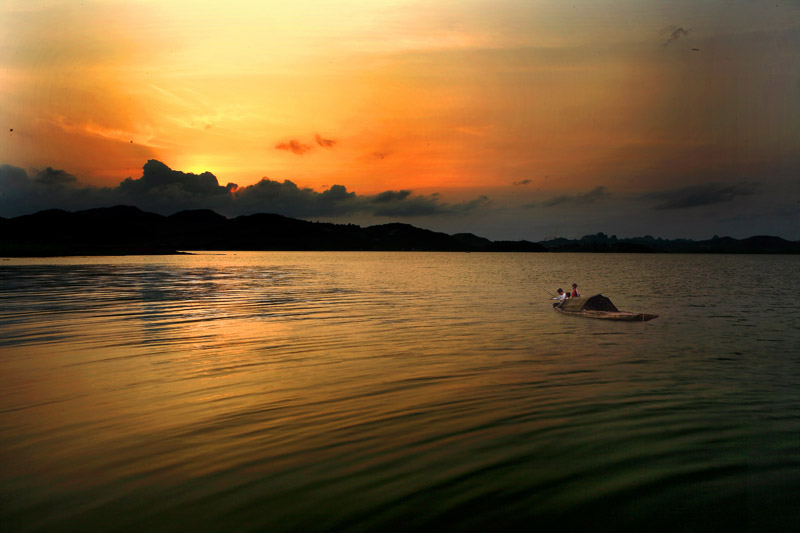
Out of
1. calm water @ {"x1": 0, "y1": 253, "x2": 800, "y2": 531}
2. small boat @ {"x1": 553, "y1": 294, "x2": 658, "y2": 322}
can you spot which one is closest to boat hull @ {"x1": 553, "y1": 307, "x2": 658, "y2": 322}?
small boat @ {"x1": 553, "y1": 294, "x2": 658, "y2": 322}

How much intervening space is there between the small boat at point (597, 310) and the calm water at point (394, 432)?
6973 mm

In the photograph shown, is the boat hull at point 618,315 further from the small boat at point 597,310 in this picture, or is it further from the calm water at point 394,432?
the calm water at point 394,432

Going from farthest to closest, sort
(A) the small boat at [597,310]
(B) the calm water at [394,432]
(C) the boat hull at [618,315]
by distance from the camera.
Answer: (A) the small boat at [597,310] → (C) the boat hull at [618,315] → (B) the calm water at [394,432]

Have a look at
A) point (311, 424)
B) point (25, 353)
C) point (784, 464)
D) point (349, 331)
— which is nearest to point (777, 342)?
point (784, 464)

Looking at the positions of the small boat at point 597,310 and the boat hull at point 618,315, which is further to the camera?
the small boat at point 597,310

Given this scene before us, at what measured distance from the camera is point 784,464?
429 inches

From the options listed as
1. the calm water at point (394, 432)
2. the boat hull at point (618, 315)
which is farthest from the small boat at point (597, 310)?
the calm water at point (394, 432)

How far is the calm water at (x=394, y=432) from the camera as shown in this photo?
890cm

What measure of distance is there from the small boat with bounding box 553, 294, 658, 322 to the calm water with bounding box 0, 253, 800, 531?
6.97 m

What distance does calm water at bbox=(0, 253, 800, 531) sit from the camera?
8898 millimetres

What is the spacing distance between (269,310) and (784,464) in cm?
3674

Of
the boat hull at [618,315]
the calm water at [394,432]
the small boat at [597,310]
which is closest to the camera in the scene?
the calm water at [394,432]

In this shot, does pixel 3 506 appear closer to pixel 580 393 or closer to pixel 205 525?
pixel 205 525

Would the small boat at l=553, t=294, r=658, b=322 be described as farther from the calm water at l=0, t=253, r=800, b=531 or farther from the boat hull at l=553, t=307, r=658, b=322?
the calm water at l=0, t=253, r=800, b=531
